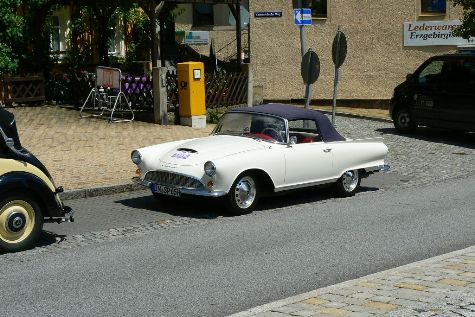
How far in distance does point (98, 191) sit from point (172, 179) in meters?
1.94

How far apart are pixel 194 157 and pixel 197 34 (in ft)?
72.6

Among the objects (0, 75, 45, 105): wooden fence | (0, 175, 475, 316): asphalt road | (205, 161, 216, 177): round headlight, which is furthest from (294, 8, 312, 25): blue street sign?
(0, 75, 45, 105): wooden fence

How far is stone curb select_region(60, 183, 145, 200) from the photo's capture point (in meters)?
11.4

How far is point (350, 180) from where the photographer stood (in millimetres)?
11805

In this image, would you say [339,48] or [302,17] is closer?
[339,48]

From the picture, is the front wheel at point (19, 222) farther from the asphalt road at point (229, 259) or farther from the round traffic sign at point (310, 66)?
the round traffic sign at point (310, 66)

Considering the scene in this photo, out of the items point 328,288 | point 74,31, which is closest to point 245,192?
point 328,288

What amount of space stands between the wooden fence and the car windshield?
495 inches

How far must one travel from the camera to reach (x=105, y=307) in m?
6.26

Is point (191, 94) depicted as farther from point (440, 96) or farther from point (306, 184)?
point (306, 184)

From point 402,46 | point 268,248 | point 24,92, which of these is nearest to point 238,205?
point 268,248

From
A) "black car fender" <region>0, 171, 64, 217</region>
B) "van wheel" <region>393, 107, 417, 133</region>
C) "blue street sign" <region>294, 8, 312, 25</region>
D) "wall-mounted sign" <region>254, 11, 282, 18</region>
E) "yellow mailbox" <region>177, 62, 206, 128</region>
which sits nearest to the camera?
"black car fender" <region>0, 171, 64, 217</region>

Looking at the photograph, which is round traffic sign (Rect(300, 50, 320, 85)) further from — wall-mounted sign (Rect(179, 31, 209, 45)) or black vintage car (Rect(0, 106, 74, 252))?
wall-mounted sign (Rect(179, 31, 209, 45))

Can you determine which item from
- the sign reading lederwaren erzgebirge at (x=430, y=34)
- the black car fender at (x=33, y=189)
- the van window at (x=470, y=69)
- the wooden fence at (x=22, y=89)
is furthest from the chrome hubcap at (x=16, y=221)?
the sign reading lederwaren erzgebirge at (x=430, y=34)
